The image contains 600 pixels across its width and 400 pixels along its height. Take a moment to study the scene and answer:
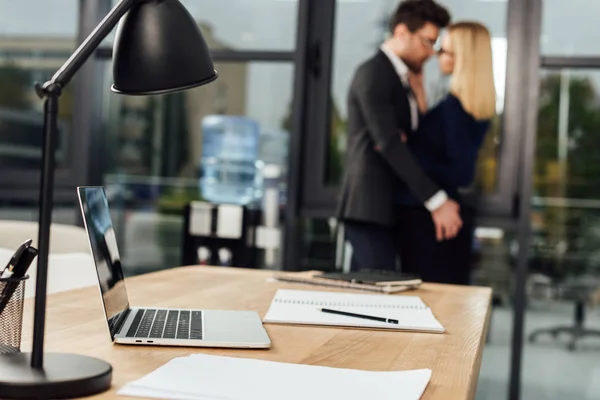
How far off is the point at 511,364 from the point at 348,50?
5.37 feet

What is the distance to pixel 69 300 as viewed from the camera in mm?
1676

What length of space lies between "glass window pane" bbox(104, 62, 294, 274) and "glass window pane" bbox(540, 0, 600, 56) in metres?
1.20

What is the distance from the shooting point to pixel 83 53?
101cm

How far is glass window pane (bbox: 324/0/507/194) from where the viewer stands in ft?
12.5

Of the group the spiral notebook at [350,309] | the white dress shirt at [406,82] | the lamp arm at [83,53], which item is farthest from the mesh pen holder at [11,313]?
the white dress shirt at [406,82]

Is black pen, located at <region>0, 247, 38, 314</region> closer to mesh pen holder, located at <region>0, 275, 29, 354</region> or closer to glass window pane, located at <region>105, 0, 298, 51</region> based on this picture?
mesh pen holder, located at <region>0, 275, 29, 354</region>

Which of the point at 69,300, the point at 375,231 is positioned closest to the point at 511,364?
the point at 375,231

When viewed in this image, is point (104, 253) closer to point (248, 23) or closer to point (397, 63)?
point (397, 63)

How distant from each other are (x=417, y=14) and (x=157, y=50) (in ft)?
8.67

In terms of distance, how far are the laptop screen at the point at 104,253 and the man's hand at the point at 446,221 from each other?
217 centimetres

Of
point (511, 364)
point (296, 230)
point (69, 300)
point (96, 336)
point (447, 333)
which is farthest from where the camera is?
point (296, 230)

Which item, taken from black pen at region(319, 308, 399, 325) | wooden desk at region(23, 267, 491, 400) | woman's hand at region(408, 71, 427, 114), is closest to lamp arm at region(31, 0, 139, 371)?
wooden desk at region(23, 267, 491, 400)

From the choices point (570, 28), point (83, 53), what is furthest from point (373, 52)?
point (83, 53)

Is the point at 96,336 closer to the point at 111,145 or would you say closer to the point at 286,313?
the point at 286,313
